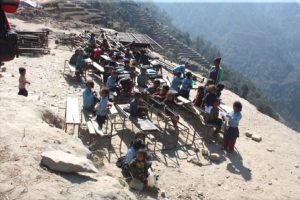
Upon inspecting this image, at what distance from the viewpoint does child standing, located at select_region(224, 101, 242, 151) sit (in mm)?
9969

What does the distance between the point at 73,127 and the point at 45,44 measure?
1097cm

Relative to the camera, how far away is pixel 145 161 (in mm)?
7484

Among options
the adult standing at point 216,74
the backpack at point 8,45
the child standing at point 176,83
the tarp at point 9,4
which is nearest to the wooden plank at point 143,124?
the child standing at point 176,83

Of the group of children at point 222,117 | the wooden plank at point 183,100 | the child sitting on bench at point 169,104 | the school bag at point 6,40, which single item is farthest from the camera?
the wooden plank at point 183,100

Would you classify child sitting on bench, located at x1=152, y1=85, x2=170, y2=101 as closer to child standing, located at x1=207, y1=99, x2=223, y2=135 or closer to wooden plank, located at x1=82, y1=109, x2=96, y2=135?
child standing, located at x1=207, y1=99, x2=223, y2=135

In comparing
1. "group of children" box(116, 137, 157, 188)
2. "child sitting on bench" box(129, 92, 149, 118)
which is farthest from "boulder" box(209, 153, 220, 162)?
"group of children" box(116, 137, 157, 188)

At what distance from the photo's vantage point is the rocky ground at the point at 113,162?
557cm

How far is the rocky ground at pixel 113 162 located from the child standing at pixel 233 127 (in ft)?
0.96

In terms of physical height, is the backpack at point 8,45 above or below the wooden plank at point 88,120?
above

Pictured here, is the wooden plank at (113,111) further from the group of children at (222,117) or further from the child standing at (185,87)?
the child standing at (185,87)

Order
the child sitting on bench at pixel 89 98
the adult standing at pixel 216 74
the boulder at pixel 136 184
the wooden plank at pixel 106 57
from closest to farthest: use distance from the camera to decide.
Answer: the boulder at pixel 136 184, the child sitting on bench at pixel 89 98, the adult standing at pixel 216 74, the wooden plank at pixel 106 57

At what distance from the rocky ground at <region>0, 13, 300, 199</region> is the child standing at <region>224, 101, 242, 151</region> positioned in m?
0.29

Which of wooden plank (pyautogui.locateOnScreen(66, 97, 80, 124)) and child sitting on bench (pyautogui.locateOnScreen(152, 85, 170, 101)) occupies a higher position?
child sitting on bench (pyautogui.locateOnScreen(152, 85, 170, 101))

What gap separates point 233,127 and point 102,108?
3269 mm
